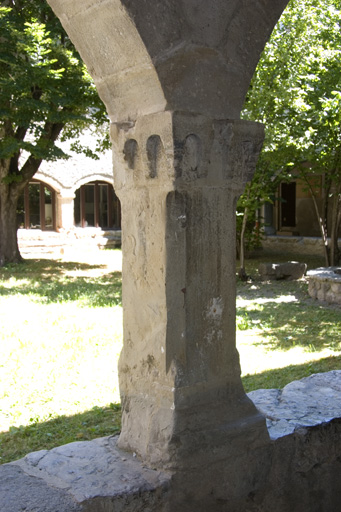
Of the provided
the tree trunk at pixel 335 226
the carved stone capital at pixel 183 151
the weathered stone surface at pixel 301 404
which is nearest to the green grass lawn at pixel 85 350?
the tree trunk at pixel 335 226

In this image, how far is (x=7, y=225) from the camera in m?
14.8

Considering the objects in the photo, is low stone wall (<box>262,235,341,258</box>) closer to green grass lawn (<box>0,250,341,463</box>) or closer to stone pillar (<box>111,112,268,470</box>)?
green grass lawn (<box>0,250,341,463</box>)

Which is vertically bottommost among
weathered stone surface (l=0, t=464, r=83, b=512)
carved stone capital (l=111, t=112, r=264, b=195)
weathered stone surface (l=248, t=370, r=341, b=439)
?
weathered stone surface (l=0, t=464, r=83, b=512)

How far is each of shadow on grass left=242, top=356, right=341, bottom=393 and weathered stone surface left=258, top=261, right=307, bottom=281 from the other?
6230 millimetres

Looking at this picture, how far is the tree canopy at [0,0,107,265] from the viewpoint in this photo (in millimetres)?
11516

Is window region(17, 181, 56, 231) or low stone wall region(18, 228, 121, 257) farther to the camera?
window region(17, 181, 56, 231)

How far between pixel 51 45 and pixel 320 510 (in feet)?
36.9

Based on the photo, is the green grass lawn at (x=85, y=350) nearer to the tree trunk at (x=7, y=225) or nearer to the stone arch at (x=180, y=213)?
the stone arch at (x=180, y=213)

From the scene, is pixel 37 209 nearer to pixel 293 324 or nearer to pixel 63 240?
pixel 63 240

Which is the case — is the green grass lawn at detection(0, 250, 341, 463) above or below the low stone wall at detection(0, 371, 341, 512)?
below

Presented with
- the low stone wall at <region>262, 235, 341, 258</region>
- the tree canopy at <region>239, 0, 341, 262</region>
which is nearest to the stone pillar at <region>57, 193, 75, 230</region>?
the low stone wall at <region>262, 235, 341, 258</region>

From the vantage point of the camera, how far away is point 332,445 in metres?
3.00

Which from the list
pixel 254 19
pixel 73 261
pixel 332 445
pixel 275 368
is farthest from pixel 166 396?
pixel 73 261

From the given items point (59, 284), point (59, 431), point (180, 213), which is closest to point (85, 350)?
point (59, 431)
